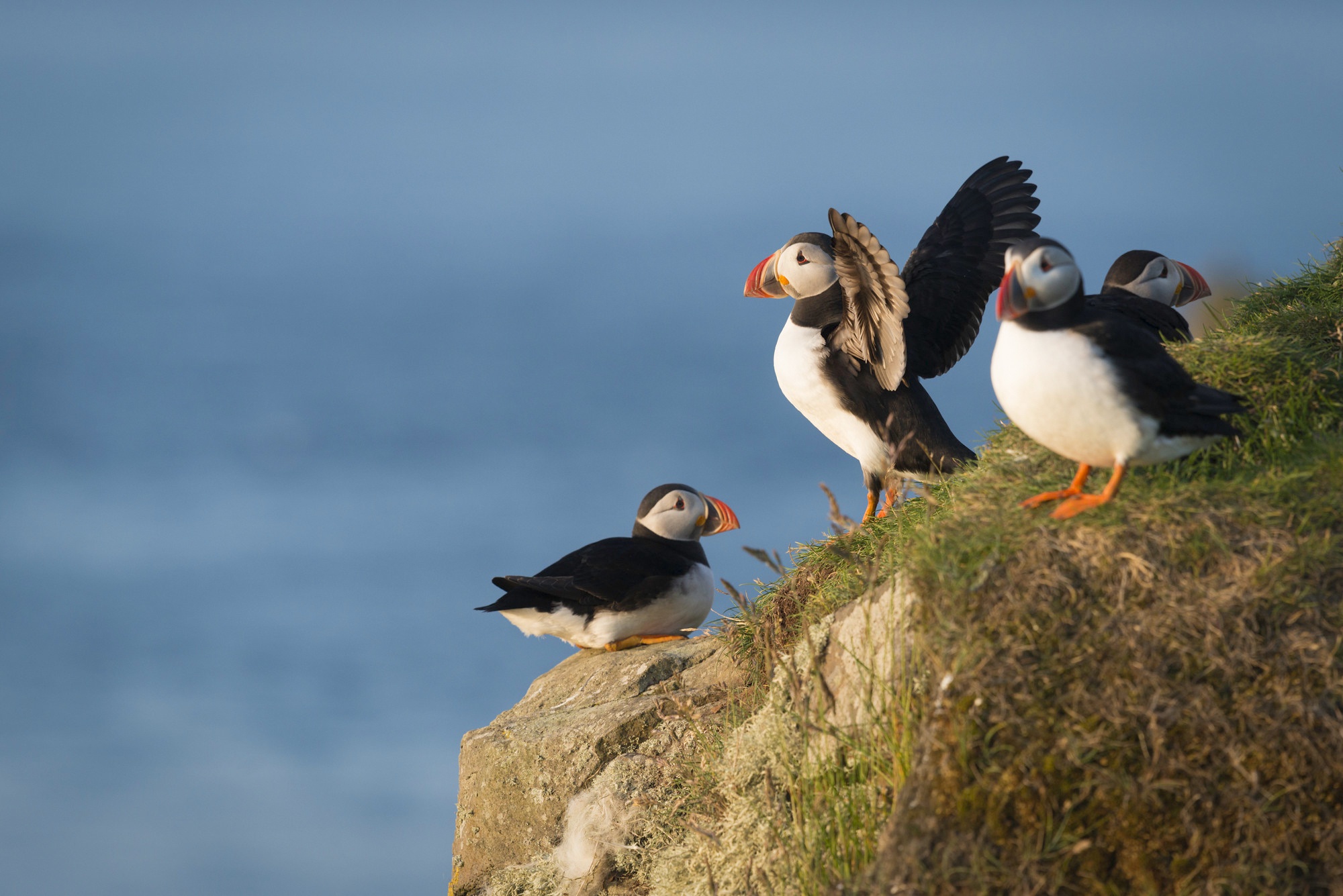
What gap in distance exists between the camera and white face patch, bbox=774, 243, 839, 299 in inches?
260

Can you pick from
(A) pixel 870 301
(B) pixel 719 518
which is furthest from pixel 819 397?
(B) pixel 719 518

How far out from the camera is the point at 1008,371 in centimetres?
372

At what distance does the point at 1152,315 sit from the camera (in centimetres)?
579

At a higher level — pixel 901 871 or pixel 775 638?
pixel 775 638

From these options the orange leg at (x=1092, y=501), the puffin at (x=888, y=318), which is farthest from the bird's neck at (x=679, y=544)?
the orange leg at (x=1092, y=501)

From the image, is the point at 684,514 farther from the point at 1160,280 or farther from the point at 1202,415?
the point at 1202,415

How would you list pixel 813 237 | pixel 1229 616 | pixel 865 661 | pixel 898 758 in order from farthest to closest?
pixel 813 237 → pixel 865 661 → pixel 898 758 → pixel 1229 616

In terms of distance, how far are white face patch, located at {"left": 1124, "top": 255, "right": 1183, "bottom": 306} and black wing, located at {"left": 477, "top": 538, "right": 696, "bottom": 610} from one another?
3.32 metres

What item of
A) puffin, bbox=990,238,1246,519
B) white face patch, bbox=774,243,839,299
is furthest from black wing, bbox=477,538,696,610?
puffin, bbox=990,238,1246,519

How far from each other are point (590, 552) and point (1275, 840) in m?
4.45

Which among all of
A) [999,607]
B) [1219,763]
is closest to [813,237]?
[999,607]

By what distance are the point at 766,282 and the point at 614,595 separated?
2143 mm

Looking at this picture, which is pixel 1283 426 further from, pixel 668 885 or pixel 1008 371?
pixel 668 885

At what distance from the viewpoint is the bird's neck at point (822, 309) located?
6477 millimetres
